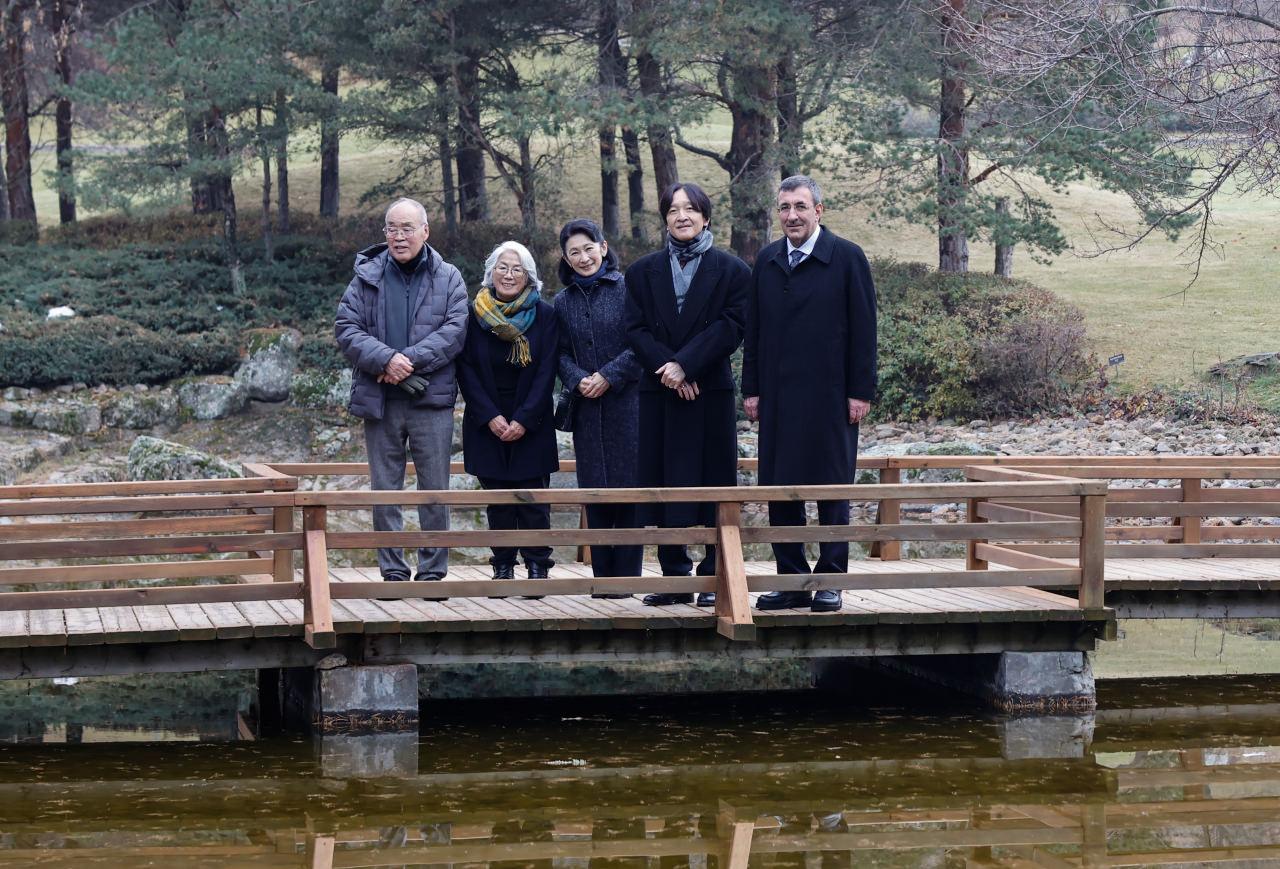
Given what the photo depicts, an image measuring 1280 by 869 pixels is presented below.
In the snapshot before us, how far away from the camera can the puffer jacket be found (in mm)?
8500

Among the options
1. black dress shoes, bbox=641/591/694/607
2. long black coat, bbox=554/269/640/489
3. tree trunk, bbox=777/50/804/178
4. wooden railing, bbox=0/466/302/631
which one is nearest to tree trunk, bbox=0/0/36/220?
tree trunk, bbox=777/50/804/178

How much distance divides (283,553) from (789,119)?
1675 centimetres

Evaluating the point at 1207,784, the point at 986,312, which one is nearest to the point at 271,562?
the point at 1207,784

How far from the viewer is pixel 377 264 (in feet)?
28.7

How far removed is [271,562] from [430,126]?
16274 mm

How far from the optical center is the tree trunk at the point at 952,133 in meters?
21.7

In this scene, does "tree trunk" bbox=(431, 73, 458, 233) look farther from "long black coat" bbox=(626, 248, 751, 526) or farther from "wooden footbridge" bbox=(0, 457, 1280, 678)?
"long black coat" bbox=(626, 248, 751, 526)

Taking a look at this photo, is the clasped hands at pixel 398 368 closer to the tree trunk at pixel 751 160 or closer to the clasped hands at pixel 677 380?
the clasped hands at pixel 677 380

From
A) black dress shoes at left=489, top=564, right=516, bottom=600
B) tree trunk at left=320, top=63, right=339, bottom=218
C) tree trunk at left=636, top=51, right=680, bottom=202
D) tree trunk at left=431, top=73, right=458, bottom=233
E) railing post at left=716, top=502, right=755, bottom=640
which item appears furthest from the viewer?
tree trunk at left=320, top=63, right=339, bottom=218

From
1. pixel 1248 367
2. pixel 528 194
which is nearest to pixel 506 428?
pixel 1248 367

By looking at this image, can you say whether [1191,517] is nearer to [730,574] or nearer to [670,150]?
[730,574]

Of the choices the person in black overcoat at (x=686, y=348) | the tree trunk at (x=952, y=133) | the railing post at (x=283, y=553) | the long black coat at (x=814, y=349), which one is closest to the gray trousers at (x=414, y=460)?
the railing post at (x=283, y=553)

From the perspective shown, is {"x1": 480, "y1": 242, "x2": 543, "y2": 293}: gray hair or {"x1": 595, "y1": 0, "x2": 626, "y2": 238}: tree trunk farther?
{"x1": 595, "y1": 0, "x2": 626, "y2": 238}: tree trunk

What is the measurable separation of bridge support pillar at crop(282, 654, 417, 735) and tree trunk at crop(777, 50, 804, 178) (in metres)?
15.8
